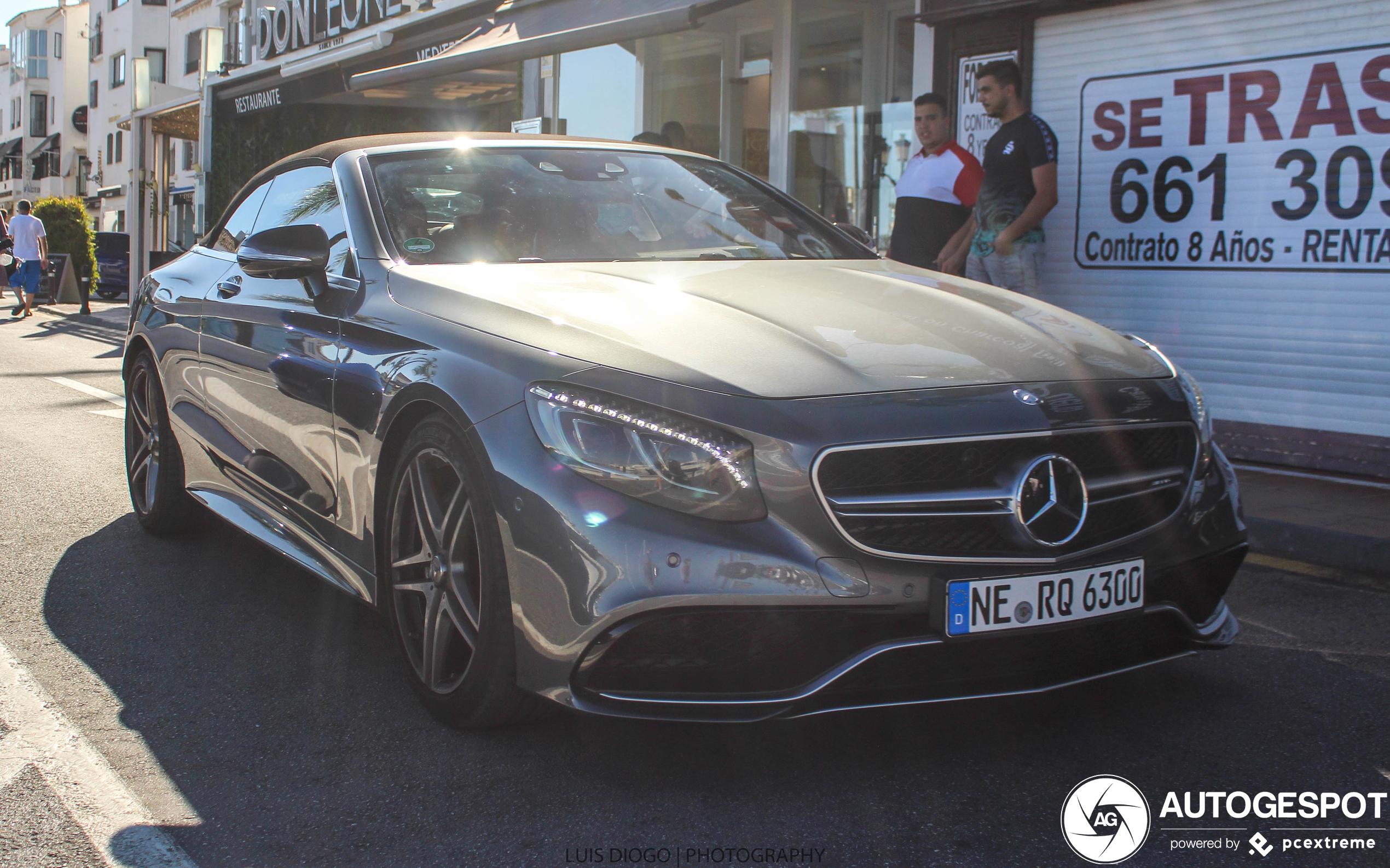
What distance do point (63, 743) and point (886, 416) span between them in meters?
1.96

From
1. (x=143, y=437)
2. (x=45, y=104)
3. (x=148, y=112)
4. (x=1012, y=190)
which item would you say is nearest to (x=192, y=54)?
(x=148, y=112)

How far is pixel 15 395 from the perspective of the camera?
959 centimetres

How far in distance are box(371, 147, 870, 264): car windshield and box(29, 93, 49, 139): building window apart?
2800 inches

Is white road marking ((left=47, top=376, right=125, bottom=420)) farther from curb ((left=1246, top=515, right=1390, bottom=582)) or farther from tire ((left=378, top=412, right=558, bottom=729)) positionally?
curb ((left=1246, top=515, right=1390, bottom=582))

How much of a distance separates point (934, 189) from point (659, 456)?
5.72 meters

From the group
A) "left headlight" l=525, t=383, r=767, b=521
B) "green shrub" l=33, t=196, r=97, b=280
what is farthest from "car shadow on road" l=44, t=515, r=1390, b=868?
"green shrub" l=33, t=196, r=97, b=280

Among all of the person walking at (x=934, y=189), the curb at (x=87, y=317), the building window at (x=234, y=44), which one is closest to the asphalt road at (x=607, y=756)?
the person walking at (x=934, y=189)

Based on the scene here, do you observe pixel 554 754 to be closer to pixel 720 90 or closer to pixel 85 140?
pixel 720 90

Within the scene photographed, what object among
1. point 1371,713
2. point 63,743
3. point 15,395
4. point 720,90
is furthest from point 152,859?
point 720,90

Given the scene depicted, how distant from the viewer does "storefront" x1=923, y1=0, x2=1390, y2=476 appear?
22.5 ft

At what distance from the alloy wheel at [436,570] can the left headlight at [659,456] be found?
382mm

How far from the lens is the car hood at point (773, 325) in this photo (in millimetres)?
2684

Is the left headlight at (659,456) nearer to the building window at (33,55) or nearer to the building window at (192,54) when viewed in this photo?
the building window at (192,54)

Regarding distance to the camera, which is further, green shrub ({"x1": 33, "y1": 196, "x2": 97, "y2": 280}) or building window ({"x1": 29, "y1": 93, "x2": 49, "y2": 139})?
building window ({"x1": 29, "y1": 93, "x2": 49, "y2": 139})
